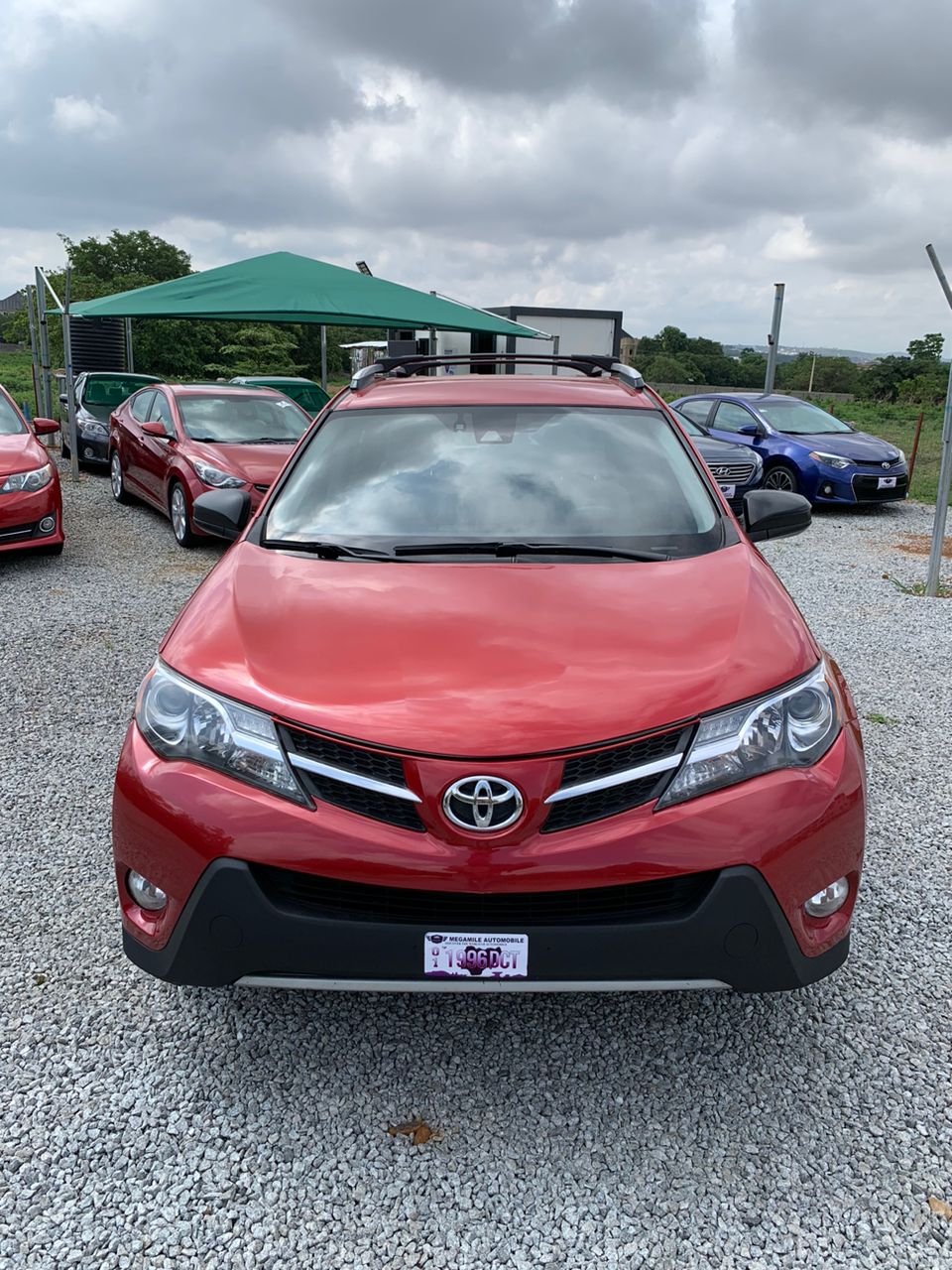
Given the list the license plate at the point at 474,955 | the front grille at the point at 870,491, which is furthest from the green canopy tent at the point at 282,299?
the license plate at the point at 474,955

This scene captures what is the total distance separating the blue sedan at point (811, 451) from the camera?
497 inches

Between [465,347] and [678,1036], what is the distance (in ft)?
89.0

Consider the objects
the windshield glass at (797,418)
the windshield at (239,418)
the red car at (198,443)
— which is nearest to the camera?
the red car at (198,443)

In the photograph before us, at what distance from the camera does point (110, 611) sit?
6949 millimetres

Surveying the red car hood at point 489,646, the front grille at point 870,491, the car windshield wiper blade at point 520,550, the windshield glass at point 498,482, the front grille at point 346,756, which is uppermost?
the windshield glass at point 498,482

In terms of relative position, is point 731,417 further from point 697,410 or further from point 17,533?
point 17,533

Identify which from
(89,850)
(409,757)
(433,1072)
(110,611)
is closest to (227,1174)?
(433,1072)

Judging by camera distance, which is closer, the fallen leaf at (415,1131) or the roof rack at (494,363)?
the fallen leaf at (415,1131)

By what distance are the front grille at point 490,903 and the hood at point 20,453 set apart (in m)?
6.77

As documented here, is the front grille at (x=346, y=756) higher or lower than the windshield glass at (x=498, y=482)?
lower

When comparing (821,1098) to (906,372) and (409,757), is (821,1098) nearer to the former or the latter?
(409,757)

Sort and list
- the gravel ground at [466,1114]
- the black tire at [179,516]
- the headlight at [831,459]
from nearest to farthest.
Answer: the gravel ground at [466,1114] < the black tire at [179,516] < the headlight at [831,459]

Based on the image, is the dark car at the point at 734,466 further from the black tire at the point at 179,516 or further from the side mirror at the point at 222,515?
the side mirror at the point at 222,515

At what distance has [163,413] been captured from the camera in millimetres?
10336
